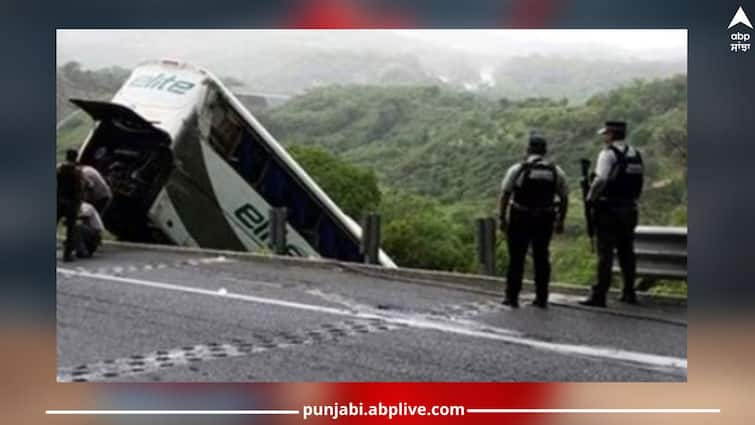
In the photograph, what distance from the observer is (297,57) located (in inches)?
155

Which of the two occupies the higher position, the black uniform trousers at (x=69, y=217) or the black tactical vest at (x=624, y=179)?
the black tactical vest at (x=624, y=179)

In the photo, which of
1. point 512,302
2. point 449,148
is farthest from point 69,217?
point 512,302

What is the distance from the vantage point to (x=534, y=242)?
3.96m

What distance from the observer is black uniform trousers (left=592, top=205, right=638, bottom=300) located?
3959 millimetres

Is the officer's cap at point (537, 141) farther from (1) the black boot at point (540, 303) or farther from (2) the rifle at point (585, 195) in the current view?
(1) the black boot at point (540, 303)

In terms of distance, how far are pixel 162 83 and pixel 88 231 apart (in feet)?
1.55

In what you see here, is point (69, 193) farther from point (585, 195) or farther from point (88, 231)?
point (585, 195)

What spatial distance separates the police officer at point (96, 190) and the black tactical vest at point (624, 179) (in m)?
1.41

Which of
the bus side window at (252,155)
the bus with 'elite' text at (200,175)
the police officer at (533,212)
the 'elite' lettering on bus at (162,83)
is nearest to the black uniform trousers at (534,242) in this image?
the police officer at (533,212)

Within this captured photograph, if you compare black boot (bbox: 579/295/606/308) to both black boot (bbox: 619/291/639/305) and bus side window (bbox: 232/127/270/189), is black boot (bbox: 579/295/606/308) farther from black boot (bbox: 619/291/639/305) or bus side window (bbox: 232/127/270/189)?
bus side window (bbox: 232/127/270/189)

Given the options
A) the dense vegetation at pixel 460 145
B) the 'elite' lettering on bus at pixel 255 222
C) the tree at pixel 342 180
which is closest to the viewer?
the dense vegetation at pixel 460 145

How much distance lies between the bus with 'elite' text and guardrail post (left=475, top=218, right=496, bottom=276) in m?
0.26

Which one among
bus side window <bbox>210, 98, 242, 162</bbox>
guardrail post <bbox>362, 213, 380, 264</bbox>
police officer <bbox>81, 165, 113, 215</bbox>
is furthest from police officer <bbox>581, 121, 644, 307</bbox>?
police officer <bbox>81, 165, 113, 215</bbox>

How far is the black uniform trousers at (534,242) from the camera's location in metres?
3.95
